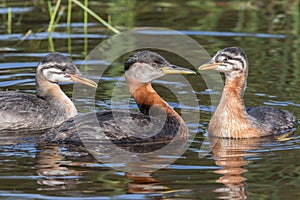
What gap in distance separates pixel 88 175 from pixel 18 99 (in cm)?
326

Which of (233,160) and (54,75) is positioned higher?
(54,75)

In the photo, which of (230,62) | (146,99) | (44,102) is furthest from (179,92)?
(44,102)

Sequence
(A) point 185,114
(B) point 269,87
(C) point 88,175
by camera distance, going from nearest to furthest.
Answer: (C) point 88,175 → (A) point 185,114 → (B) point 269,87

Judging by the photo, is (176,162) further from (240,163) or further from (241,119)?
(241,119)

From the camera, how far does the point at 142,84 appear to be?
455 inches

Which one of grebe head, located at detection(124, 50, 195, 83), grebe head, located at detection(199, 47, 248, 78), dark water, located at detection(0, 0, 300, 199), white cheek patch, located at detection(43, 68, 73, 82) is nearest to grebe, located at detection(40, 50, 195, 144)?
grebe head, located at detection(124, 50, 195, 83)

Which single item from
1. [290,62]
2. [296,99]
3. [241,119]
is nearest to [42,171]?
[241,119]

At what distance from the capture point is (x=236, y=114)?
11406 mm

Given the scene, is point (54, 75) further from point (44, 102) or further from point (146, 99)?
point (146, 99)

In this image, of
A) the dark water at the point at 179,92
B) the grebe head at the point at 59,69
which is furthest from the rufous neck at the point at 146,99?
the grebe head at the point at 59,69

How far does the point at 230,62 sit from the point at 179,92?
91.3 inches

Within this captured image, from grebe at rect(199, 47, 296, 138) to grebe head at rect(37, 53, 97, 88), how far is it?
Answer: 2.21 metres

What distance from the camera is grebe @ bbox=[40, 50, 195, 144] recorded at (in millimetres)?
10688

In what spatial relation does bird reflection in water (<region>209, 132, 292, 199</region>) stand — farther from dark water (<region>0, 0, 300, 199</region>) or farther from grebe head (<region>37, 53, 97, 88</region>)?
grebe head (<region>37, 53, 97, 88</region>)
